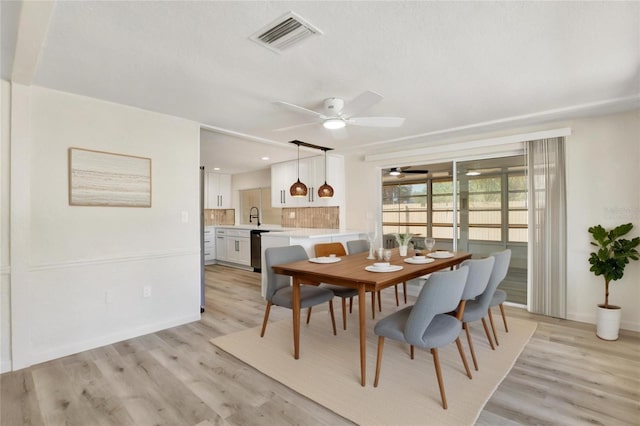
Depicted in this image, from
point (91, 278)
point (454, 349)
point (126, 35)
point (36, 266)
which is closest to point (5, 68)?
point (126, 35)

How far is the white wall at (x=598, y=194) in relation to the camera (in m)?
3.34

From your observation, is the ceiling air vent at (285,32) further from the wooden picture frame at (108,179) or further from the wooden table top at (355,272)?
the wooden picture frame at (108,179)

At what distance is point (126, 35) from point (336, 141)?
10.5 feet

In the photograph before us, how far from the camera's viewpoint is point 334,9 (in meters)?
1.71

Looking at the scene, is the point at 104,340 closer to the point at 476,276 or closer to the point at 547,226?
the point at 476,276

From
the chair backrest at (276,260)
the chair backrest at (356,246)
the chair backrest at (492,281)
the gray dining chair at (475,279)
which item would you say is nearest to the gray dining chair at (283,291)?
the chair backrest at (276,260)

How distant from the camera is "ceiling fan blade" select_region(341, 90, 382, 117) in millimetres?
2350

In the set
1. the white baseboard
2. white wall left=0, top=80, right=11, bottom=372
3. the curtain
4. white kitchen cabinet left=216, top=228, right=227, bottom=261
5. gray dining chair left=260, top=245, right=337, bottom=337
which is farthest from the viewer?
white kitchen cabinet left=216, top=228, right=227, bottom=261

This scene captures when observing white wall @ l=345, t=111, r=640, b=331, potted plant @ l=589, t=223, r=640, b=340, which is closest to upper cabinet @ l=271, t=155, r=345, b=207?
white wall @ l=345, t=111, r=640, b=331

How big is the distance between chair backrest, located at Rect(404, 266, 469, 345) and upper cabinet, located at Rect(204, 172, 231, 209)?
672cm

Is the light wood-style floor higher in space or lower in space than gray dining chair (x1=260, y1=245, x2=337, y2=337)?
lower

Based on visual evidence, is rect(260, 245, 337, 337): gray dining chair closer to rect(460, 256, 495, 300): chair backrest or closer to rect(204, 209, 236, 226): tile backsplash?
rect(460, 256, 495, 300): chair backrest

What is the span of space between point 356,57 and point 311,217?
440 cm

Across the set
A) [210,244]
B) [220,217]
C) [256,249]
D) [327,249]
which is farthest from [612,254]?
[220,217]
